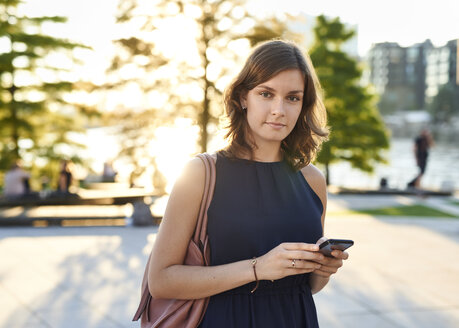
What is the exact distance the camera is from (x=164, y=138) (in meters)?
22.4

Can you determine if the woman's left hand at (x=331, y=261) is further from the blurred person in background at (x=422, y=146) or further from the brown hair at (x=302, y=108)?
the blurred person in background at (x=422, y=146)

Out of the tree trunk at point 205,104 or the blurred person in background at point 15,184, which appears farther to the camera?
the tree trunk at point 205,104

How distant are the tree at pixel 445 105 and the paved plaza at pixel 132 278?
406 feet

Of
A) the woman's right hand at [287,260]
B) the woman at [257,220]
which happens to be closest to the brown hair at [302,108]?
the woman at [257,220]

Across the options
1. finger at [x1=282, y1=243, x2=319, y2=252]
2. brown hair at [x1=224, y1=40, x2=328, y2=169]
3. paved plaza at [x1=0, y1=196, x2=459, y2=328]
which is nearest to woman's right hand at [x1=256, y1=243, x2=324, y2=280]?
finger at [x1=282, y1=243, x2=319, y2=252]

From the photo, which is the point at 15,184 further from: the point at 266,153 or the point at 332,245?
the point at 332,245

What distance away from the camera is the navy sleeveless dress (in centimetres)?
201

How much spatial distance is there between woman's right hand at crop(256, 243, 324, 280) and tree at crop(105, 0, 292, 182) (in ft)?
61.3

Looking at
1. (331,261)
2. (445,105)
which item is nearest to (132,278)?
(331,261)

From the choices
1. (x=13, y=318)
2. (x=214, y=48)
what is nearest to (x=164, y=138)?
(x=214, y=48)

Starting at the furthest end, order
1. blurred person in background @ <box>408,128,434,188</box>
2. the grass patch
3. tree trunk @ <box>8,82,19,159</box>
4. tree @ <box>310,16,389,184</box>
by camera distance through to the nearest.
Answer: tree @ <box>310,16,389,184</box> → tree trunk @ <box>8,82,19,159</box> → blurred person in background @ <box>408,128,434,188</box> → the grass patch

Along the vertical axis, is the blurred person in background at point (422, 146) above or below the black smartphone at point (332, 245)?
below

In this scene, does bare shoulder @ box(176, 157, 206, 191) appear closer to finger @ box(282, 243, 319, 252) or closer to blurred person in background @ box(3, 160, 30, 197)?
finger @ box(282, 243, 319, 252)

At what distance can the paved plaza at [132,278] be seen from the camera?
17.9 ft
